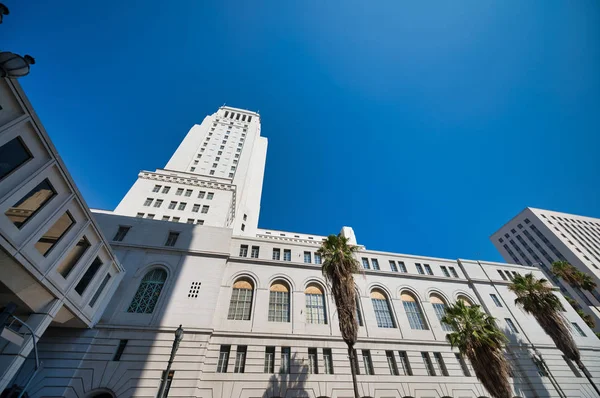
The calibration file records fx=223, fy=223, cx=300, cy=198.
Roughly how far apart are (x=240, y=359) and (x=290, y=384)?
167 inches

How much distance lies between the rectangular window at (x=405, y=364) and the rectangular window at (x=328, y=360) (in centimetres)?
662

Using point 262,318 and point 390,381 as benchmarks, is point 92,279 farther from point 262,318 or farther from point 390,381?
point 390,381

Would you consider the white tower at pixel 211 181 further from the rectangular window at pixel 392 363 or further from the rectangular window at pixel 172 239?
the rectangular window at pixel 392 363

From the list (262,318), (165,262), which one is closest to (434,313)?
(262,318)

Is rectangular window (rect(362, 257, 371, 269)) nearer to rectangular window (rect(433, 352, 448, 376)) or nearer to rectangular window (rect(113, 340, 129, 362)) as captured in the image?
rectangular window (rect(433, 352, 448, 376))

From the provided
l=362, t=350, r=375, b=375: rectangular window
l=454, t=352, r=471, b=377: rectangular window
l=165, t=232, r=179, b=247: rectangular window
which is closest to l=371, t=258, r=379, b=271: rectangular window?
l=362, t=350, r=375, b=375: rectangular window

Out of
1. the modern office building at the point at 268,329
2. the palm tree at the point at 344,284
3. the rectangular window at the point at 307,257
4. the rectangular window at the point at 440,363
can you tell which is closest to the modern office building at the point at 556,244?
the modern office building at the point at 268,329

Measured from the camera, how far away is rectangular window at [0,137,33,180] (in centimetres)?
909

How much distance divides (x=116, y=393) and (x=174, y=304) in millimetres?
5559

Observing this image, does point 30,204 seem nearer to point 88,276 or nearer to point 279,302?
point 88,276

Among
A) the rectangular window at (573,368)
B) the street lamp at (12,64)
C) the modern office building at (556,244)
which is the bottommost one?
the rectangular window at (573,368)

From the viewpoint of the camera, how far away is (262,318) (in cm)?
1961

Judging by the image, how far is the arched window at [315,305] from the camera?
20938 millimetres

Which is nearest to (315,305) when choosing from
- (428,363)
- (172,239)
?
(428,363)
